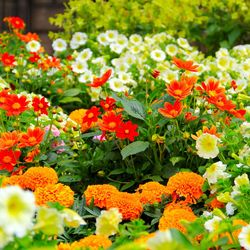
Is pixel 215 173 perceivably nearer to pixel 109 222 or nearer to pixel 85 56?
pixel 109 222

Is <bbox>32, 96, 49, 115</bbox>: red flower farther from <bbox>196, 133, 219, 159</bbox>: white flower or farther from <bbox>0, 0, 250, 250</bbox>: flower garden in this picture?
<bbox>196, 133, 219, 159</bbox>: white flower

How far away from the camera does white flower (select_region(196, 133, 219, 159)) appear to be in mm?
1906

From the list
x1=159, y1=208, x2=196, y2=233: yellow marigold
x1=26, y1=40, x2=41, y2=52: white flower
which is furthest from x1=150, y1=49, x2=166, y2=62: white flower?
x1=159, y1=208, x2=196, y2=233: yellow marigold

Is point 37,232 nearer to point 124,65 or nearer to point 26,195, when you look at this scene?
point 26,195

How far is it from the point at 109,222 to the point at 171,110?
2.45 ft

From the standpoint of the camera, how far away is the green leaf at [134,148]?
6.51ft

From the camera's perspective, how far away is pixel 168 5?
4250 mm

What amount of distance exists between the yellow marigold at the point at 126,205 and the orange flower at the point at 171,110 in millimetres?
276

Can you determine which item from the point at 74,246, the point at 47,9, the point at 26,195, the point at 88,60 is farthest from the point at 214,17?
the point at 26,195

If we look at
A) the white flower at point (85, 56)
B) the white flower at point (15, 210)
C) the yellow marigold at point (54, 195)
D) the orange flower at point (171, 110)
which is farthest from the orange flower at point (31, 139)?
the white flower at point (85, 56)

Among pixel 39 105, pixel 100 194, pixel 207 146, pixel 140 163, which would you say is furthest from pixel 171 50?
pixel 100 194

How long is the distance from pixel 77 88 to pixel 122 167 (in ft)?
4.54

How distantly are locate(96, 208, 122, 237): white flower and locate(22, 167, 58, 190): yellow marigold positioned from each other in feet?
1.85

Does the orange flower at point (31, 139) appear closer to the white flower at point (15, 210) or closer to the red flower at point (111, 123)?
the red flower at point (111, 123)
